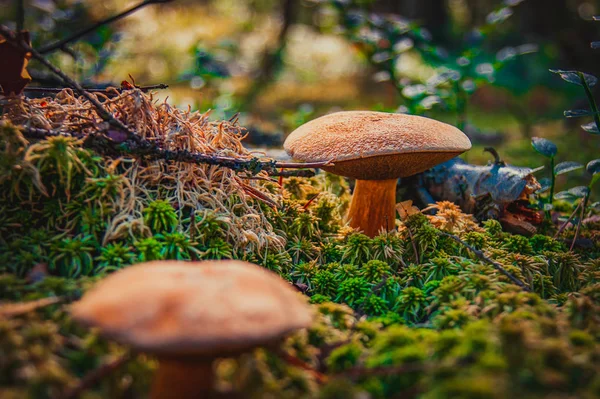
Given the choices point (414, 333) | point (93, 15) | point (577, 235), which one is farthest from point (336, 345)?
point (93, 15)

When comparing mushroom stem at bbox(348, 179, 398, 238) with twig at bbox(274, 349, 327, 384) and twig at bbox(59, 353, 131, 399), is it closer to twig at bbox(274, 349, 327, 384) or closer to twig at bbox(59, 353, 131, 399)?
twig at bbox(274, 349, 327, 384)

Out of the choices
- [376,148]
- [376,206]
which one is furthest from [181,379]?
[376,206]

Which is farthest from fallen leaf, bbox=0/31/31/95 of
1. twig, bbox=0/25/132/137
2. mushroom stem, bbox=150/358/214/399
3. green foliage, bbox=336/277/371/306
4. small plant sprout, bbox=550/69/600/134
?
small plant sprout, bbox=550/69/600/134

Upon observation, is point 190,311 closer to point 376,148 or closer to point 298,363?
point 298,363

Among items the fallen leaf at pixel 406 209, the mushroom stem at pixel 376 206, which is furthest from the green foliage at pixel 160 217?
the fallen leaf at pixel 406 209

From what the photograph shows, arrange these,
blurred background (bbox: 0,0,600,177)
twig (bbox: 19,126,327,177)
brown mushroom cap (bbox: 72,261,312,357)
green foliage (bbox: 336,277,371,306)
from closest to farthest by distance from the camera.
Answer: brown mushroom cap (bbox: 72,261,312,357), twig (bbox: 19,126,327,177), green foliage (bbox: 336,277,371,306), blurred background (bbox: 0,0,600,177)

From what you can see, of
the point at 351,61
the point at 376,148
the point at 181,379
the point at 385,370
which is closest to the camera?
the point at 181,379
